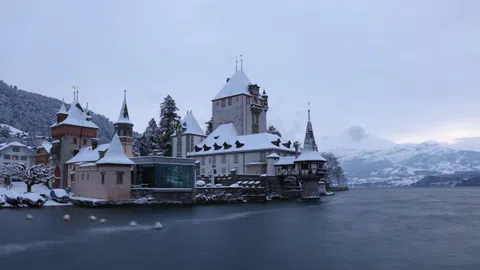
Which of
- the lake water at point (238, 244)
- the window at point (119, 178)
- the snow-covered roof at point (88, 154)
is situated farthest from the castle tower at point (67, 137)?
the lake water at point (238, 244)

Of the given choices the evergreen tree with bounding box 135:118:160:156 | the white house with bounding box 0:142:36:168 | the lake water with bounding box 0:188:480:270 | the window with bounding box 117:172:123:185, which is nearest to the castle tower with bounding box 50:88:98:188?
the white house with bounding box 0:142:36:168

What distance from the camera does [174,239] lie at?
22750 mm

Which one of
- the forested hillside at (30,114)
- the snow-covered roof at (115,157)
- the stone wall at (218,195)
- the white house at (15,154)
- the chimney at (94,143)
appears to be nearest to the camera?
the snow-covered roof at (115,157)

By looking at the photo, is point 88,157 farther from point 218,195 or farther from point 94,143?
point 218,195

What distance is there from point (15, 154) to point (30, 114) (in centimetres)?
9711

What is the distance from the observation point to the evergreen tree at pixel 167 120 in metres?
84.5

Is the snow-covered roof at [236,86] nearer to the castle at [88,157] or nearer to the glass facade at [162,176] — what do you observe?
the castle at [88,157]

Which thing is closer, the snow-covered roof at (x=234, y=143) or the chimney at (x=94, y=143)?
the chimney at (x=94, y=143)

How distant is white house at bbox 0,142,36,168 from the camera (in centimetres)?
7644

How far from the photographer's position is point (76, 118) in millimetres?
64812

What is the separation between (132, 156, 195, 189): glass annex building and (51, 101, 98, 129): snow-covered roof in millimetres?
20151

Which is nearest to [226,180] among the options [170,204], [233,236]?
[170,204]

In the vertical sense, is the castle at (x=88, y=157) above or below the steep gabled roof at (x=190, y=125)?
below

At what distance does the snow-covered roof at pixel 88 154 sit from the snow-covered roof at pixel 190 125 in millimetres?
20206
